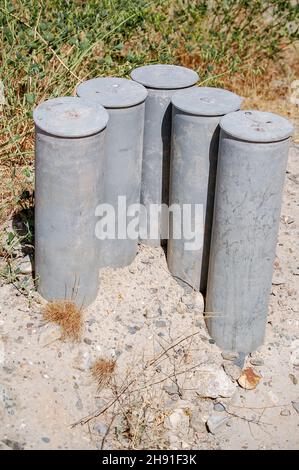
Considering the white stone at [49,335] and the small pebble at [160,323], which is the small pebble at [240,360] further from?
the white stone at [49,335]

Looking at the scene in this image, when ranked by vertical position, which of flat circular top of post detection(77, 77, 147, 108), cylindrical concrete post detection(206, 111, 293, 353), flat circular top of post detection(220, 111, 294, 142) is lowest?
cylindrical concrete post detection(206, 111, 293, 353)

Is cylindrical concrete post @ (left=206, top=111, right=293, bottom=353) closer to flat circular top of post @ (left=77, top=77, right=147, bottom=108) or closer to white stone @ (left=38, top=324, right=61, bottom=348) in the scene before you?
flat circular top of post @ (left=77, top=77, right=147, bottom=108)

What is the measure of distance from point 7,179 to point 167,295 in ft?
4.37

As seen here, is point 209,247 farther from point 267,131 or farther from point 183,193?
point 267,131

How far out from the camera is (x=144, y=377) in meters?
3.84

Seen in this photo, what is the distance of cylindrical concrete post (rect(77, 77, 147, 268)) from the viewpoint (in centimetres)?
384

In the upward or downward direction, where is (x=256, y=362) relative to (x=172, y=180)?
downward

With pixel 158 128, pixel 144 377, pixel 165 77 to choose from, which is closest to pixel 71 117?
pixel 158 128

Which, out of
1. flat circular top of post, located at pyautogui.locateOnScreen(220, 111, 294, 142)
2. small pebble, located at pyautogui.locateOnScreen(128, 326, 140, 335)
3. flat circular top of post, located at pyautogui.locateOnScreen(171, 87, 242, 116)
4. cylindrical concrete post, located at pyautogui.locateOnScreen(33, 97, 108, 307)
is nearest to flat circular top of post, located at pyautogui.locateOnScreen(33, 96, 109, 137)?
cylindrical concrete post, located at pyautogui.locateOnScreen(33, 97, 108, 307)

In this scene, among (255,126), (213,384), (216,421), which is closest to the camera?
(255,126)

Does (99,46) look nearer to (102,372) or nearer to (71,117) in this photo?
(71,117)

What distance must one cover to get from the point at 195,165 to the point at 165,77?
627 millimetres

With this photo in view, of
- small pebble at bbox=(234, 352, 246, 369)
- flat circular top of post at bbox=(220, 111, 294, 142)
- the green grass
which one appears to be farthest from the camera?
the green grass
